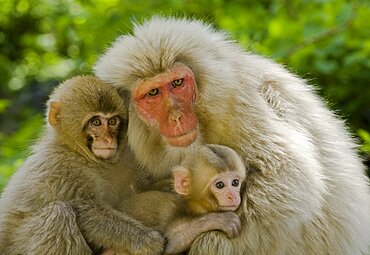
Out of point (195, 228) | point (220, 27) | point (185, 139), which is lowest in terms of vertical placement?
point (195, 228)

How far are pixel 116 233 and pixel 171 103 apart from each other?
81cm

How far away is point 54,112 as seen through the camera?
202 inches

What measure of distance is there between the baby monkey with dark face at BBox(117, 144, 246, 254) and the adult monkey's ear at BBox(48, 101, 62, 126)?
74 cm

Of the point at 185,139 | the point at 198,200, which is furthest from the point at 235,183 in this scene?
A: the point at 185,139

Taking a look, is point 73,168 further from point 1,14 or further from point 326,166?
point 1,14

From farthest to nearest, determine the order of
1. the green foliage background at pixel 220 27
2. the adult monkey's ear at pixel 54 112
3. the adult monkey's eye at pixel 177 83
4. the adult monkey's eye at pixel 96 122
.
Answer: the green foliage background at pixel 220 27, the adult monkey's ear at pixel 54 112, the adult monkey's eye at pixel 96 122, the adult monkey's eye at pixel 177 83

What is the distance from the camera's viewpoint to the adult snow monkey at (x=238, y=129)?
4.75 m

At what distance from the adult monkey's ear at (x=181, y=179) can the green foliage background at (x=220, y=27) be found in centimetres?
174

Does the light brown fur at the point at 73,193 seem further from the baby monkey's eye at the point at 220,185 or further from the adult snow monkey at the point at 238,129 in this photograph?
the baby monkey's eye at the point at 220,185

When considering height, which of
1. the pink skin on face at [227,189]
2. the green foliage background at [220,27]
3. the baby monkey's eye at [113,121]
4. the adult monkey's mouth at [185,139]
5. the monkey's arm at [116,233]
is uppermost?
the green foliage background at [220,27]

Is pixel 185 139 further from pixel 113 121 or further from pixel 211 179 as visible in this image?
pixel 113 121

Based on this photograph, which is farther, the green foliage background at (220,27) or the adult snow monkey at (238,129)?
the green foliage background at (220,27)

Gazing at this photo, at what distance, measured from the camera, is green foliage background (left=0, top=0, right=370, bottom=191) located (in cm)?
799

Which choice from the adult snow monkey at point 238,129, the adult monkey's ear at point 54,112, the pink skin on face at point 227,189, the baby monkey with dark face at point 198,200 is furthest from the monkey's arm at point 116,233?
the adult monkey's ear at point 54,112
